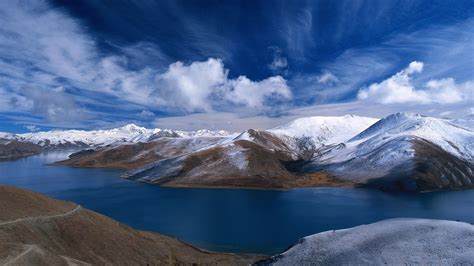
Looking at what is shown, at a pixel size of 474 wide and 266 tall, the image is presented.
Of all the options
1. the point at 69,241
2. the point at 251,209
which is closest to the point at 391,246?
the point at 69,241

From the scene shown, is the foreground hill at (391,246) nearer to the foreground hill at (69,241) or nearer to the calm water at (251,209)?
the foreground hill at (69,241)

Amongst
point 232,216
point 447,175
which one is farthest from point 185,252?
point 447,175

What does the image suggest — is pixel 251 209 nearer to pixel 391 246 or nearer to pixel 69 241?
pixel 69 241

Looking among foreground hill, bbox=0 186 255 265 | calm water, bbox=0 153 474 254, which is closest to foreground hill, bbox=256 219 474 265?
foreground hill, bbox=0 186 255 265

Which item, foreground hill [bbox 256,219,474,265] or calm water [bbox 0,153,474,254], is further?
calm water [bbox 0,153,474,254]

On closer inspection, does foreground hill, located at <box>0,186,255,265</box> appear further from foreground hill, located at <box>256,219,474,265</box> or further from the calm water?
foreground hill, located at <box>256,219,474,265</box>

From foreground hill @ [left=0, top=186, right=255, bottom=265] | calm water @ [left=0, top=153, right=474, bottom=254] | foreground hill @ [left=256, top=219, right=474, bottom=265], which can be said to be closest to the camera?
foreground hill @ [left=256, top=219, right=474, bottom=265]

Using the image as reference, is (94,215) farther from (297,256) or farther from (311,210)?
(311,210)
